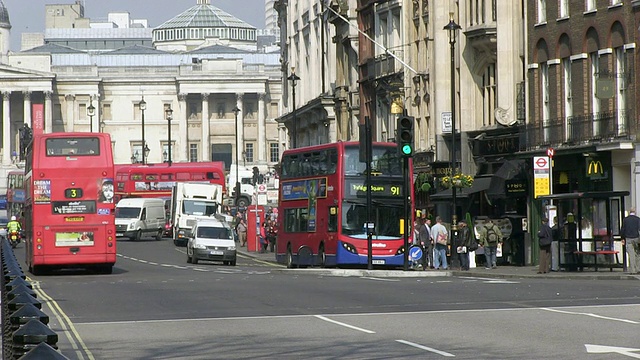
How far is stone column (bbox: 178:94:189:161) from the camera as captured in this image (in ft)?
588

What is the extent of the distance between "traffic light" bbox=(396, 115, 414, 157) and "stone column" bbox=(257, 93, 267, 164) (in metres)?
141

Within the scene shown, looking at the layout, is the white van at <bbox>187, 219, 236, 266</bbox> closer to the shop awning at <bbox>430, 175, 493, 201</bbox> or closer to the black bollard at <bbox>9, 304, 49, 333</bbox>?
the shop awning at <bbox>430, 175, 493, 201</bbox>

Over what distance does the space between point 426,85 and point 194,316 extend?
38070mm

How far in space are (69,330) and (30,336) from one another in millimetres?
12672

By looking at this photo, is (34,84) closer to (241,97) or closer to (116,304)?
(241,97)

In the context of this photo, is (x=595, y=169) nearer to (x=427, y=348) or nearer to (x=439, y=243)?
(x=439, y=243)

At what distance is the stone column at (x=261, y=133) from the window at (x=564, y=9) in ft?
437

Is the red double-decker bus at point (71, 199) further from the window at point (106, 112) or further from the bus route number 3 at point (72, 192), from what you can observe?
the window at point (106, 112)

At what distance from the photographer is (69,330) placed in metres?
21.0

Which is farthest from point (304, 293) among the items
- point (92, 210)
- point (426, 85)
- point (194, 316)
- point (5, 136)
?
point (5, 136)

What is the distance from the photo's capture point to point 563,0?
47.1 meters


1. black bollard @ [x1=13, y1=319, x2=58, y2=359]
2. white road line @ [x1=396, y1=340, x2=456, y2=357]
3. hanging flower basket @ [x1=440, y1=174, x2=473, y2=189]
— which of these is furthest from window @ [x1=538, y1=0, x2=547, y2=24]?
black bollard @ [x1=13, y1=319, x2=58, y2=359]

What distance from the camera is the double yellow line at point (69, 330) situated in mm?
17594

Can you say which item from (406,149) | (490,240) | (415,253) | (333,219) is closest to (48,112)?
(333,219)
